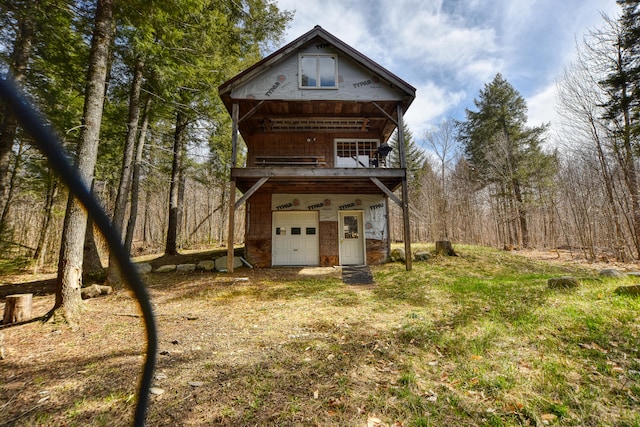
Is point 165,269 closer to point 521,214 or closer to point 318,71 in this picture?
point 318,71

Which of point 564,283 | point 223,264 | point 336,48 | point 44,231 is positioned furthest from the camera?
point 44,231

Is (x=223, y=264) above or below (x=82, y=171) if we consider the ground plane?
below

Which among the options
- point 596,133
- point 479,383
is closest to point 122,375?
point 479,383

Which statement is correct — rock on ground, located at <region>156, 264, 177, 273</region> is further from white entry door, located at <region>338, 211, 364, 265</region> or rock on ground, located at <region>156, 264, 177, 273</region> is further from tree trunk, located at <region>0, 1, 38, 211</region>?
white entry door, located at <region>338, 211, 364, 265</region>

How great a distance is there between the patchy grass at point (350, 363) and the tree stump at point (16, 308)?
38cm

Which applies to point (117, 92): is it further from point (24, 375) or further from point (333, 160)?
point (24, 375)

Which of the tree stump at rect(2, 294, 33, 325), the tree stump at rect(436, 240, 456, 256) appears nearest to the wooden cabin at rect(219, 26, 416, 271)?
the tree stump at rect(436, 240, 456, 256)

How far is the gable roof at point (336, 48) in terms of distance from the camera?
8.92 metres

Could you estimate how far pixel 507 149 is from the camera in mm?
18266

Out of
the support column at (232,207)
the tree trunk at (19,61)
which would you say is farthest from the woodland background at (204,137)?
the support column at (232,207)

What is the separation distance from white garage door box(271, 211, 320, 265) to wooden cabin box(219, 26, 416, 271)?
0.13 feet

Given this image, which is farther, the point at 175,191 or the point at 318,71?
the point at 175,191

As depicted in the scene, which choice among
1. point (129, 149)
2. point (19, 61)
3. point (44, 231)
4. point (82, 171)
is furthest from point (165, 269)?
point (19, 61)

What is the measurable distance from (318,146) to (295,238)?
3.92 meters
